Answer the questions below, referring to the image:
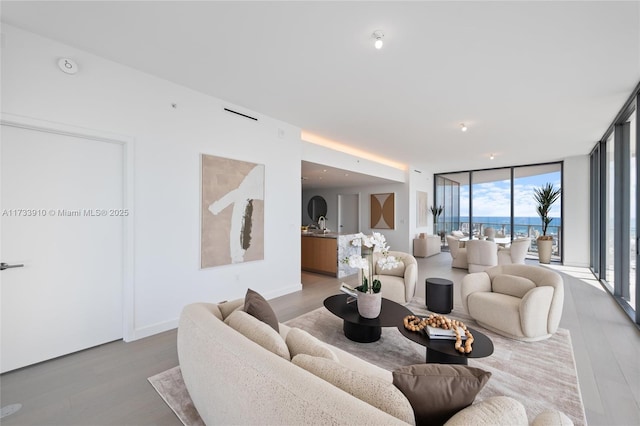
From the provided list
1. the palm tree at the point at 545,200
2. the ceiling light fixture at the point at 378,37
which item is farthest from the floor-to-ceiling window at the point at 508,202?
the ceiling light fixture at the point at 378,37

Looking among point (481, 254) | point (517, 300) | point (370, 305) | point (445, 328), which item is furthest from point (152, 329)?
point (481, 254)

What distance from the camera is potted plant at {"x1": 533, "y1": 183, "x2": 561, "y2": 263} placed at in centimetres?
762

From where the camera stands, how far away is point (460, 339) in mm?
2238

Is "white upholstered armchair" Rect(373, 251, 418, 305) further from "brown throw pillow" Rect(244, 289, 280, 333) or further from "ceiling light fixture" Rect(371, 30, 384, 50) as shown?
"ceiling light fixture" Rect(371, 30, 384, 50)

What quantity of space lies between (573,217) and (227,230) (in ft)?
29.4

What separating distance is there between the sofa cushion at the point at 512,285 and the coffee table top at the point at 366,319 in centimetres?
147

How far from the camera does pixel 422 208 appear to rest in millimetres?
9789

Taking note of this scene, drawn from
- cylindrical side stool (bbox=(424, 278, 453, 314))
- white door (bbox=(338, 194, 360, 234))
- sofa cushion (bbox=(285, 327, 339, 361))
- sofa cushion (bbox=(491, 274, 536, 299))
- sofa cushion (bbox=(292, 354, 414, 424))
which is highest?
white door (bbox=(338, 194, 360, 234))

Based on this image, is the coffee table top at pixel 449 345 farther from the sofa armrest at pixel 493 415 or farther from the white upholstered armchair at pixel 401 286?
the white upholstered armchair at pixel 401 286

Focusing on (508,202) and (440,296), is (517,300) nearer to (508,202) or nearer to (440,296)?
(440,296)

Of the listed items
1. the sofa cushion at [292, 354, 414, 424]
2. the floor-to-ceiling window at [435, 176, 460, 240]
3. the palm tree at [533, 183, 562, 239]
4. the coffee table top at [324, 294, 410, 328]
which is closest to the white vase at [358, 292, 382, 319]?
the coffee table top at [324, 294, 410, 328]

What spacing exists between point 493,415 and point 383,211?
876 centimetres

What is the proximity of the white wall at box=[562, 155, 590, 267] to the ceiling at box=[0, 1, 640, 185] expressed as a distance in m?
3.53

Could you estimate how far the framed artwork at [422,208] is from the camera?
9.50m
